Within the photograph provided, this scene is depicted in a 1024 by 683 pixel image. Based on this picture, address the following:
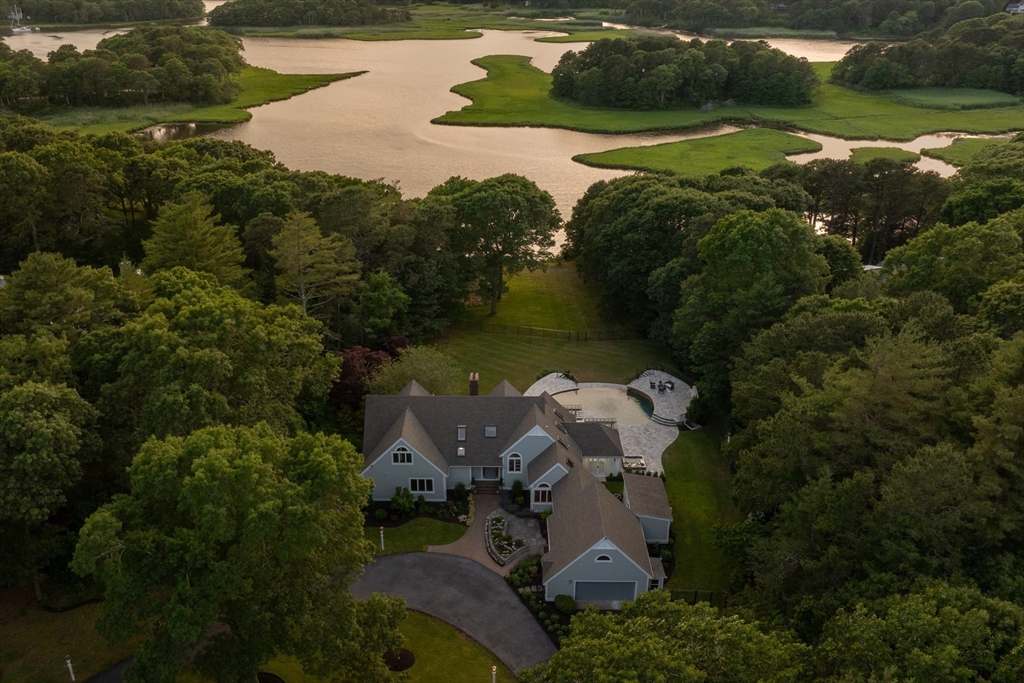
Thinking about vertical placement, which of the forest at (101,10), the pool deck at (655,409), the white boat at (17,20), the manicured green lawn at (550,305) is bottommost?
the pool deck at (655,409)

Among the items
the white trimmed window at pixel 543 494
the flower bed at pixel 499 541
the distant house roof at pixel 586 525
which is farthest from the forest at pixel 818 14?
the flower bed at pixel 499 541

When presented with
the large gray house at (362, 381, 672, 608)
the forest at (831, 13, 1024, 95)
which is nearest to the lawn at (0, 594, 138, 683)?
the large gray house at (362, 381, 672, 608)

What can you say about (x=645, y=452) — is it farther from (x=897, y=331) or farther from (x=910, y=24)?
(x=910, y=24)

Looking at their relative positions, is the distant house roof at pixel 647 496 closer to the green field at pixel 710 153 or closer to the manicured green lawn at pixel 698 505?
the manicured green lawn at pixel 698 505

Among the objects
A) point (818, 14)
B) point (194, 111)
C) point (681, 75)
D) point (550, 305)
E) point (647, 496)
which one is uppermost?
point (818, 14)

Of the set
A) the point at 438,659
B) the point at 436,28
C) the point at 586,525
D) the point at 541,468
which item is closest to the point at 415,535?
the point at 541,468

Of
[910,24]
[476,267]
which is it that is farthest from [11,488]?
[910,24]

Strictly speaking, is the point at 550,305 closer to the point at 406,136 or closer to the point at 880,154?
the point at 406,136
